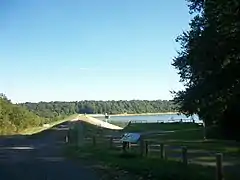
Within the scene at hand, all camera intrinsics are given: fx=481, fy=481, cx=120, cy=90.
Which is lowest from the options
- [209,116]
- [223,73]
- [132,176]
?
[132,176]

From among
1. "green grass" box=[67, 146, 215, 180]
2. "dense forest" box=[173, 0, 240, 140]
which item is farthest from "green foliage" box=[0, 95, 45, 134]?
"green grass" box=[67, 146, 215, 180]

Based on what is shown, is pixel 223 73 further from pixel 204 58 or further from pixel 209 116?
pixel 209 116

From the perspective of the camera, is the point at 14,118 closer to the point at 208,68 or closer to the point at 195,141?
the point at 195,141

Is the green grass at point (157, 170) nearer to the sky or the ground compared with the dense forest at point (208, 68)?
nearer to the ground

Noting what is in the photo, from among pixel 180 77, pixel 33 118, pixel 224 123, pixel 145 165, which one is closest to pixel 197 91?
pixel 180 77

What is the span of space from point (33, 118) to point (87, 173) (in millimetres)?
106828

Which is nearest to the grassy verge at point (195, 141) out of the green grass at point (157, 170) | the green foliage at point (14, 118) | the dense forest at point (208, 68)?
the dense forest at point (208, 68)

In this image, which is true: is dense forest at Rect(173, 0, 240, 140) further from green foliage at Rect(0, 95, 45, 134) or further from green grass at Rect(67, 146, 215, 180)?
green foliage at Rect(0, 95, 45, 134)

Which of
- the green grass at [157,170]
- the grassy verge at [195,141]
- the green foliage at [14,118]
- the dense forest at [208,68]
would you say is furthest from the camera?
the green foliage at [14,118]

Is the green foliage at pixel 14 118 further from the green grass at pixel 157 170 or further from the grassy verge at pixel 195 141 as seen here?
the green grass at pixel 157 170

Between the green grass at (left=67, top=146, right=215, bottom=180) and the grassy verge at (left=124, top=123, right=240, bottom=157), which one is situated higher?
the grassy verge at (left=124, top=123, right=240, bottom=157)

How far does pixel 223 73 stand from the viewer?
2781 cm

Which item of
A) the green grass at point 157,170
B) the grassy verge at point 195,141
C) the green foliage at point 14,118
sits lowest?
the green grass at point 157,170

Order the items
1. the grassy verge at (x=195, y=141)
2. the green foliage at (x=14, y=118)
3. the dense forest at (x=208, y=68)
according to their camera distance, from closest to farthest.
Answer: the dense forest at (x=208, y=68) → the grassy verge at (x=195, y=141) → the green foliage at (x=14, y=118)
